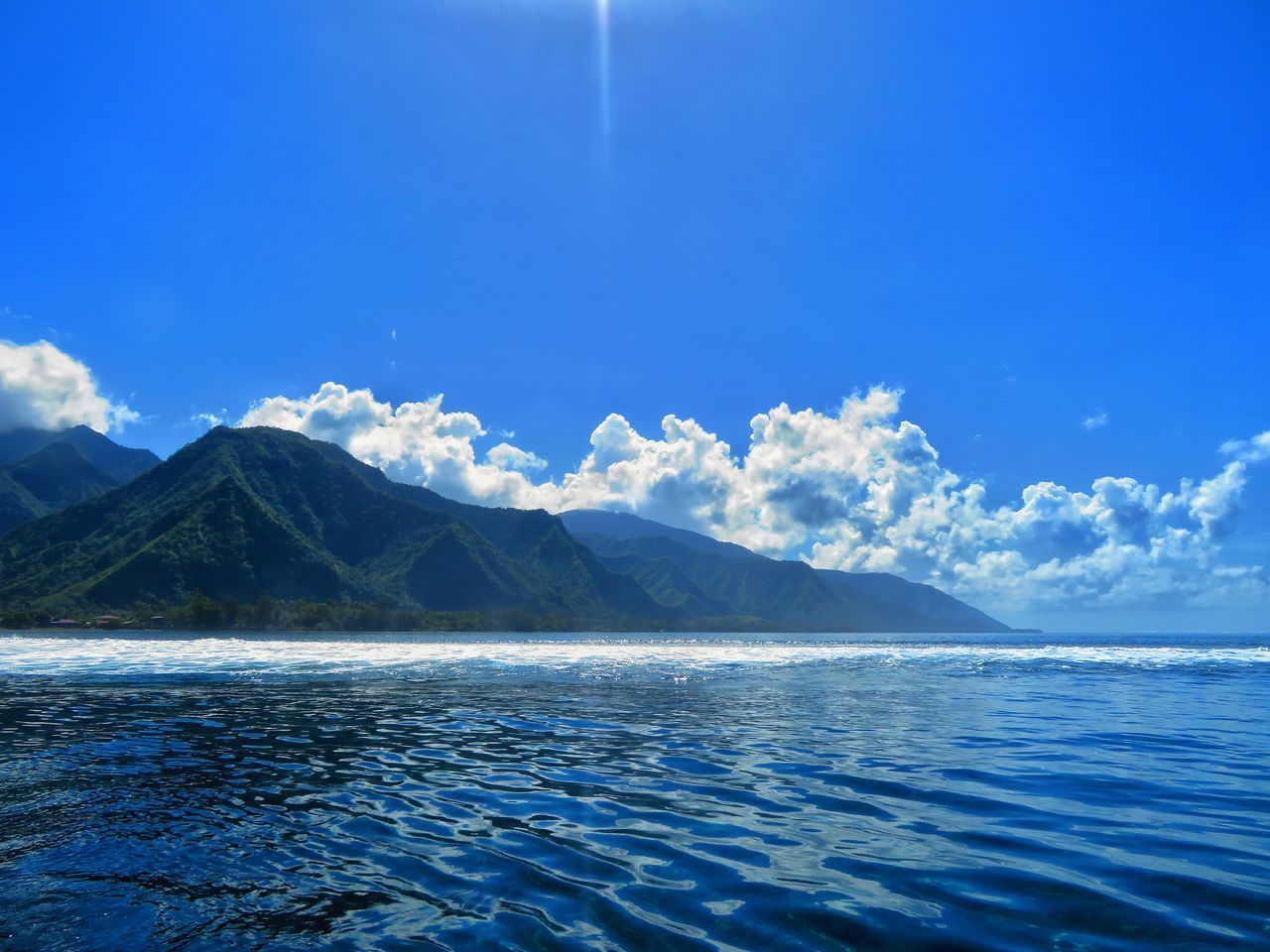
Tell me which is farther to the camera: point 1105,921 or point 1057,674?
point 1057,674

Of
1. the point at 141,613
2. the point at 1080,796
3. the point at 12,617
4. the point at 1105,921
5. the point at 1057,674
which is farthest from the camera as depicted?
the point at 141,613

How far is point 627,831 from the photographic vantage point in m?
12.3

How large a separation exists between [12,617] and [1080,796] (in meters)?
224

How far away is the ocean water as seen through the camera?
27.5 feet

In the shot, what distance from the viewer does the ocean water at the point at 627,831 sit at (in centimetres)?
839

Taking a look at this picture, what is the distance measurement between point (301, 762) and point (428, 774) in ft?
12.3

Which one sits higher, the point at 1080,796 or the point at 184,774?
the point at 1080,796

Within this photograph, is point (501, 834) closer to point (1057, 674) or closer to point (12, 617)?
point (1057, 674)

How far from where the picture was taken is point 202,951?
24.6ft

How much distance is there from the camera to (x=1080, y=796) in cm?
1515

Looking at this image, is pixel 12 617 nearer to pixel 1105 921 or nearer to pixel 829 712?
pixel 829 712

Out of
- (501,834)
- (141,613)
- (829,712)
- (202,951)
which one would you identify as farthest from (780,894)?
(141,613)

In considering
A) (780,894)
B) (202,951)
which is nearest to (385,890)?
(202,951)

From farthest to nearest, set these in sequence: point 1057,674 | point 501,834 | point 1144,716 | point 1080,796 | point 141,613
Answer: point 141,613 < point 1057,674 < point 1144,716 < point 1080,796 < point 501,834
